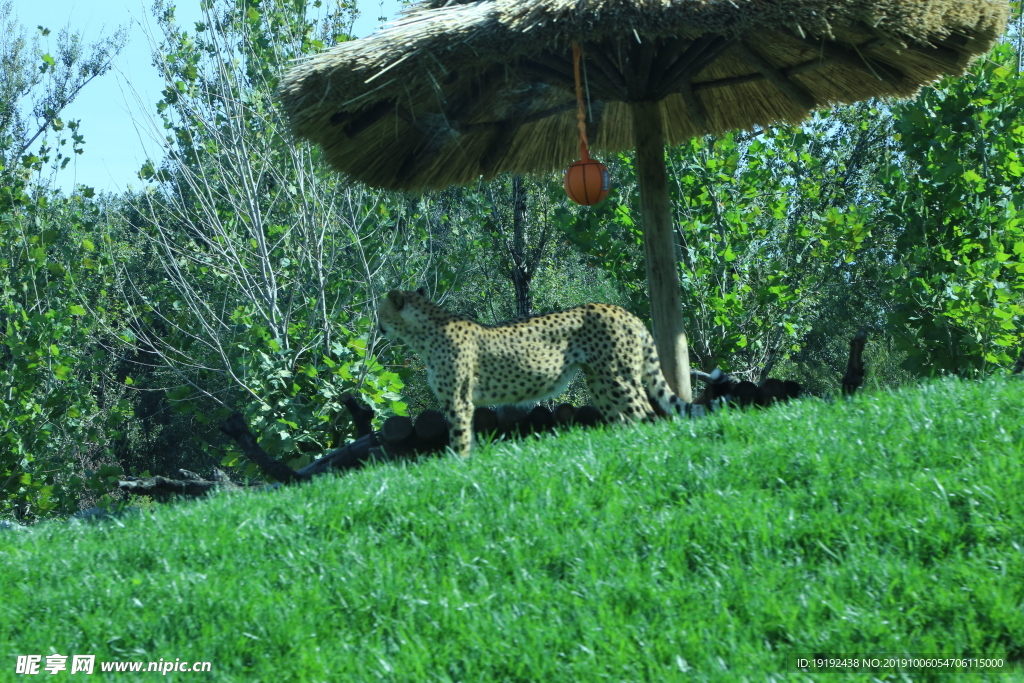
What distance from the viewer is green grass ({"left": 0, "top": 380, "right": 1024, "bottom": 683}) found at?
371 centimetres

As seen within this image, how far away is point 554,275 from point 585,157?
35.4 feet

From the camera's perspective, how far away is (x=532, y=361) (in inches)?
296

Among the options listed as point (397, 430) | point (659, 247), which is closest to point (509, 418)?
point (397, 430)

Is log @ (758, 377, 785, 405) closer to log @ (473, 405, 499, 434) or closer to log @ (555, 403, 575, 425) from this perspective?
log @ (555, 403, 575, 425)

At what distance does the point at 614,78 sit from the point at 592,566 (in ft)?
15.4

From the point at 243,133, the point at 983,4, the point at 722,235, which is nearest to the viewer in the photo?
the point at 983,4

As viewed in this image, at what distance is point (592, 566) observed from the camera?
4246mm

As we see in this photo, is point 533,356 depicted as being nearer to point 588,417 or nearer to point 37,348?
point 588,417

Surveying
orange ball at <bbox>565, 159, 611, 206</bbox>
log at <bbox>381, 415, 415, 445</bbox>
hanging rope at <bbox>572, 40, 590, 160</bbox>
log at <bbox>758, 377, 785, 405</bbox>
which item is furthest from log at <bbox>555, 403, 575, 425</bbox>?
hanging rope at <bbox>572, 40, 590, 160</bbox>

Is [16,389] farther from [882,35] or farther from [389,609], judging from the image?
[882,35]

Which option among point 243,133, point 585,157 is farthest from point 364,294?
point 585,157

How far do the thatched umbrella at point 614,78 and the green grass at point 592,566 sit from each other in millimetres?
2580

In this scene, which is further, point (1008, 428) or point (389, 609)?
point (1008, 428)

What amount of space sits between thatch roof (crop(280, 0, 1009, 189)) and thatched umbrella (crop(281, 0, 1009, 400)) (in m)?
0.01
